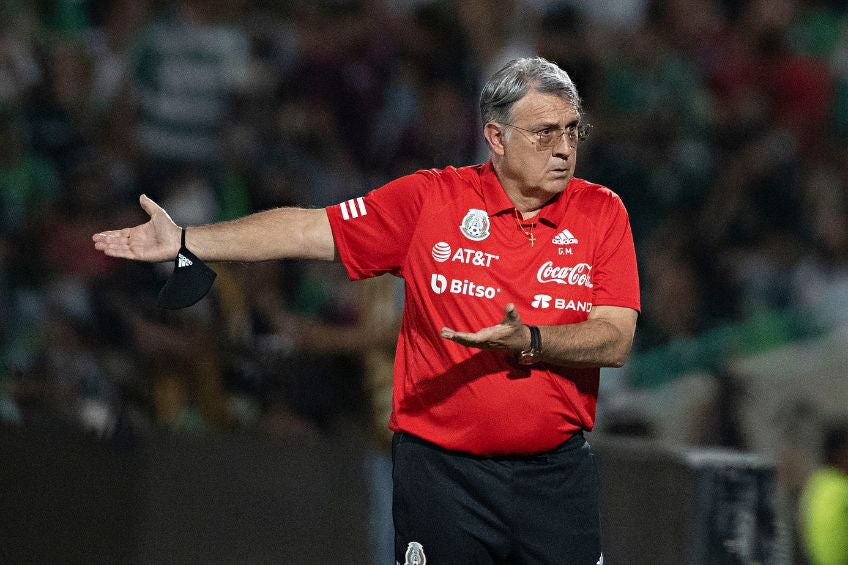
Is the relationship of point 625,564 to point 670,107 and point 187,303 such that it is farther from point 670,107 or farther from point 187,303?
point 670,107

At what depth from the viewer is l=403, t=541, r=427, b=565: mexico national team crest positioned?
12.9 ft

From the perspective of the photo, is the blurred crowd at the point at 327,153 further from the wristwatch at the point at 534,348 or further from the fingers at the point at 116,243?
the wristwatch at the point at 534,348

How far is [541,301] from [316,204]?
4.91 meters

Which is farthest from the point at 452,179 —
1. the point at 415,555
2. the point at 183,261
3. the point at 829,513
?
the point at 829,513

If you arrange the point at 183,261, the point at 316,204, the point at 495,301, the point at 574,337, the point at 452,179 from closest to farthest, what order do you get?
1. the point at 574,337
2. the point at 495,301
3. the point at 183,261
4. the point at 452,179
5. the point at 316,204

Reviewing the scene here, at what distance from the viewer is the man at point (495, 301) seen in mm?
3900

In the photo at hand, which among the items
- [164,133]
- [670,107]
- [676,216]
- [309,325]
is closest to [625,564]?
[309,325]

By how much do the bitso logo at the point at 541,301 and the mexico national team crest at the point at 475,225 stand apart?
24 centimetres

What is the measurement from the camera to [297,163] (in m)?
8.95

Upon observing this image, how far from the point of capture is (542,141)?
3965 mm

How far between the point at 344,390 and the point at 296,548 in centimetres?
84

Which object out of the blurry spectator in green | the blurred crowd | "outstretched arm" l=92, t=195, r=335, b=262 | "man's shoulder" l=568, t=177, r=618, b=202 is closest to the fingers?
"outstretched arm" l=92, t=195, r=335, b=262

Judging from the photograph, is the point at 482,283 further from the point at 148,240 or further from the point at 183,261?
the point at 148,240

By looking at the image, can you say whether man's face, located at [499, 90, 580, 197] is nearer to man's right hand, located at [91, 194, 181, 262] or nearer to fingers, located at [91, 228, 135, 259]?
man's right hand, located at [91, 194, 181, 262]
